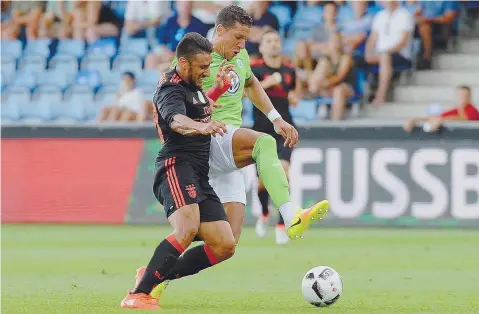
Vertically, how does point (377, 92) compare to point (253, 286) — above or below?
above

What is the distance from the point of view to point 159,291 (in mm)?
7484

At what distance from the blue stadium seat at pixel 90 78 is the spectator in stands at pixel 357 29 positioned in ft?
15.8

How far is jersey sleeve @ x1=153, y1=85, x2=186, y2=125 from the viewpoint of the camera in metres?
6.94

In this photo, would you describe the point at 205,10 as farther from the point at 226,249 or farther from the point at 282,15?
the point at 226,249

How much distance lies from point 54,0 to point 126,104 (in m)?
5.26

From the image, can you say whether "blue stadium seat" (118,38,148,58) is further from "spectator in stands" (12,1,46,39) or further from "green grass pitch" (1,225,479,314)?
"green grass pitch" (1,225,479,314)

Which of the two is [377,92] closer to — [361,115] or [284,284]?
[361,115]

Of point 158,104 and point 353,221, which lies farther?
point 353,221

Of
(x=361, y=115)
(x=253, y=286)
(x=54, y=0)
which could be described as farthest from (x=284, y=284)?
(x=54, y=0)

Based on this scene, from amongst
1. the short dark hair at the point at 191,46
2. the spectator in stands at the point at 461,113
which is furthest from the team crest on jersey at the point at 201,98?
the spectator in stands at the point at 461,113

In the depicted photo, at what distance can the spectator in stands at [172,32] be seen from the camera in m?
18.8

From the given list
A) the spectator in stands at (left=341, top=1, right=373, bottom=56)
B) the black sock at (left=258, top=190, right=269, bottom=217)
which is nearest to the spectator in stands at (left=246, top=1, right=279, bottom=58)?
the spectator in stands at (left=341, top=1, right=373, bottom=56)

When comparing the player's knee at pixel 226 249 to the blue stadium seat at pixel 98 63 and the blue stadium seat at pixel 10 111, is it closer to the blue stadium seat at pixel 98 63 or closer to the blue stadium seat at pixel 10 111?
the blue stadium seat at pixel 10 111

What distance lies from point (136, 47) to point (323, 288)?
45.3ft
